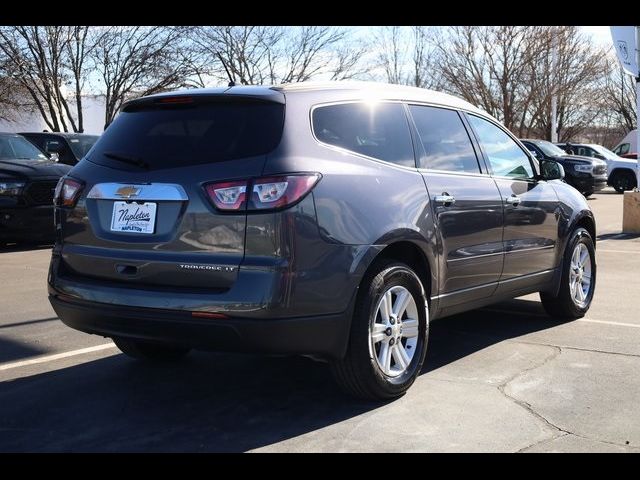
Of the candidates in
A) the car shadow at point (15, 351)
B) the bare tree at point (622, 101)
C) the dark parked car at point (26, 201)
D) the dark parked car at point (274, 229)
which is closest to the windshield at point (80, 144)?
the dark parked car at point (26, 201)

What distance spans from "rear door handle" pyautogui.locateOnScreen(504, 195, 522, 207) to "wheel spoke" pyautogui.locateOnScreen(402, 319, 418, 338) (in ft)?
4.62

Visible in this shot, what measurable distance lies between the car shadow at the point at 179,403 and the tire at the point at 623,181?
2195cm

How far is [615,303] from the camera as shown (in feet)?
23.1

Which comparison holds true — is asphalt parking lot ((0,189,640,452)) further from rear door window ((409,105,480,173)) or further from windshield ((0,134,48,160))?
windshield ((0,134,48,160))

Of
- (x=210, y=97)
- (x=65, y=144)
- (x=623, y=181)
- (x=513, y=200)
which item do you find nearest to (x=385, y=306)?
(x=210, y=97)

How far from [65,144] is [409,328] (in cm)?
1060

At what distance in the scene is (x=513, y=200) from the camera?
214 inches

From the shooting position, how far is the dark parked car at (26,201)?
1063 cm

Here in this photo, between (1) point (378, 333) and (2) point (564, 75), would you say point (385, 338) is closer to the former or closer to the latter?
(1) point (378, 333)

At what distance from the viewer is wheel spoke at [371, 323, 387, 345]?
4.10 metres
